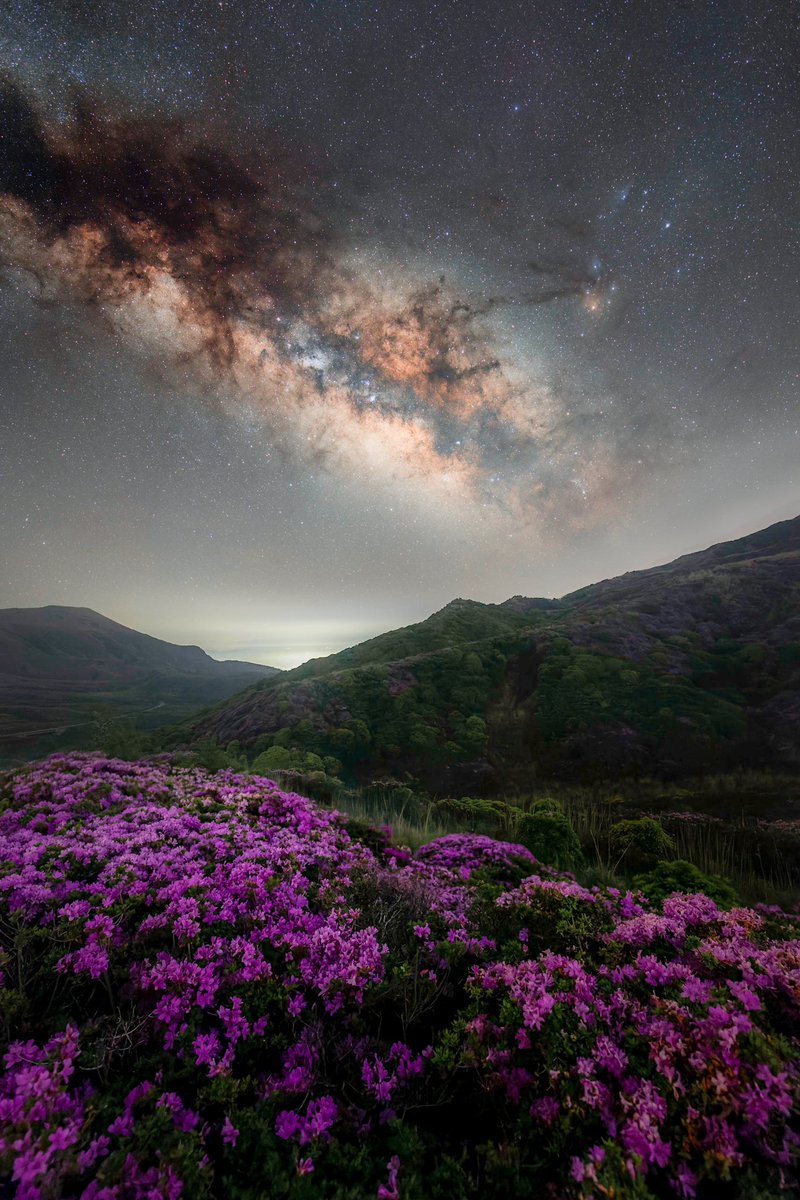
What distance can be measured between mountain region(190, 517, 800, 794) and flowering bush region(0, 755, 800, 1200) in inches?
706

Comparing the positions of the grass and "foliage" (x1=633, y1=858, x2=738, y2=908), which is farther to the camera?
the grass

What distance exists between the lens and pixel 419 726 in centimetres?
2572

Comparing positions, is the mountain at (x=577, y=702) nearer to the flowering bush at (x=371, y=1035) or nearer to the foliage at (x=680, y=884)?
the foliage at (x=680, y=884)

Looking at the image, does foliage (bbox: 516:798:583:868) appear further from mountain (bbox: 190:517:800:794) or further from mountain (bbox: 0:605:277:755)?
mountain (bbox: 0:605:277:755)

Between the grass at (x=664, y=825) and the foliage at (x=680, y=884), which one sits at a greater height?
the foliage at (x=680, y=884)

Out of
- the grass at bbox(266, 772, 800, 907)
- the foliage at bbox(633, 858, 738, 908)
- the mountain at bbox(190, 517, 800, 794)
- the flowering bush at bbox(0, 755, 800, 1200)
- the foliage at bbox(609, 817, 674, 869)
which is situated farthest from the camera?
the mountain at bbox(190, 517, 800, 794)

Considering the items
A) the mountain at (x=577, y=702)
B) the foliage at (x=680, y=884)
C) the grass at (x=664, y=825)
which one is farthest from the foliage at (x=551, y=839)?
the mountain at (x=577, y=702)

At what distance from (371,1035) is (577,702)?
2676 cm

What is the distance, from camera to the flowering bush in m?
2.29

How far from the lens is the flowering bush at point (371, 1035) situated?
7.50 ft

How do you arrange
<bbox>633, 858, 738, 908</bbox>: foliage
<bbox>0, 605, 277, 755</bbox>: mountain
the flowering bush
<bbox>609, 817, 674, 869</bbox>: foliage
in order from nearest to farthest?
the flowering bush, <bbox>633, 858, 738, 908</bbox>: foliage, <bbox>609, 817, 674, 869</bbox>: foliage, <bbox>0, 605, 277, 755</bbox>: mountain

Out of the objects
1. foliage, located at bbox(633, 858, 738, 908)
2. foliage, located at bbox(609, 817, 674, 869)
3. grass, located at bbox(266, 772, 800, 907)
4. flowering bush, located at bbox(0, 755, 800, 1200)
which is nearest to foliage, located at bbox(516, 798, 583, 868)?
grass, located at bbox(266, 772, 800, 907)

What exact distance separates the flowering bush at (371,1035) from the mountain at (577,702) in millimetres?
17921

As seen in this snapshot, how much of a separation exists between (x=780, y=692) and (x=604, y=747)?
13.3 m
